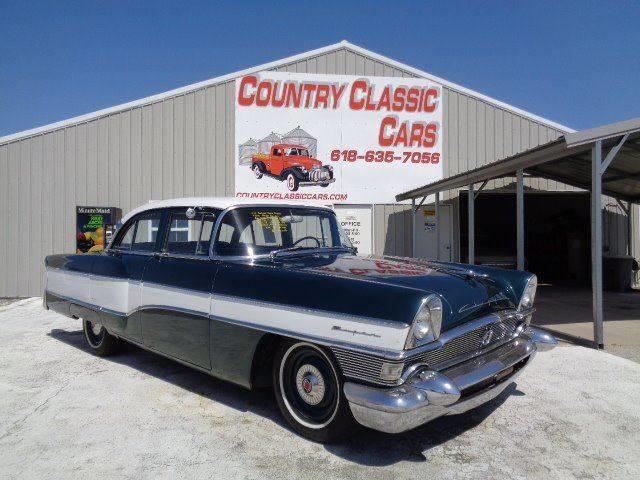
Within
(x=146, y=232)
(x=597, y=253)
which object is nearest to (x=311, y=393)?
(x=146, y=232)

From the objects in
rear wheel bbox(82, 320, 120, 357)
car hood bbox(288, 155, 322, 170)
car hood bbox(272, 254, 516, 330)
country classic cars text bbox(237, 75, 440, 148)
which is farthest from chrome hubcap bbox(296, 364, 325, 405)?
country classic cars text bbox(237, 75, 440, 148)

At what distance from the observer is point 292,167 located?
11688mm

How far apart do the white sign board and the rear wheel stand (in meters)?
7.27

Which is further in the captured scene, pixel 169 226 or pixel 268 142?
pixel 268 142

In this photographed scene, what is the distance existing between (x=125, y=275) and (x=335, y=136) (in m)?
8.23

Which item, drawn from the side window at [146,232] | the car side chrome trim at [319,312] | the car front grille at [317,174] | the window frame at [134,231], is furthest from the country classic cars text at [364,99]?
the car side chrome trim at [319,312]

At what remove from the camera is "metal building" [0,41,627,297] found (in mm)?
10734

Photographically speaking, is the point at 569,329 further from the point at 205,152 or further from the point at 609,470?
the point at 205,152

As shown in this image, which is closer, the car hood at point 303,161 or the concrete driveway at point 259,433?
the concrete driveway at point 259,433

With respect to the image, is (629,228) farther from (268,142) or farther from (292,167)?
(268,142)

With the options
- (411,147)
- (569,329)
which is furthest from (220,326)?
(411,147)

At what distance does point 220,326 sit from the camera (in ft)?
11.4

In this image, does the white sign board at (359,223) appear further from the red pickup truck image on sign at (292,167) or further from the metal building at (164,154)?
the red pickup truck image on sign at (292,167)

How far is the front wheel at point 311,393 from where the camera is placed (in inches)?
115
